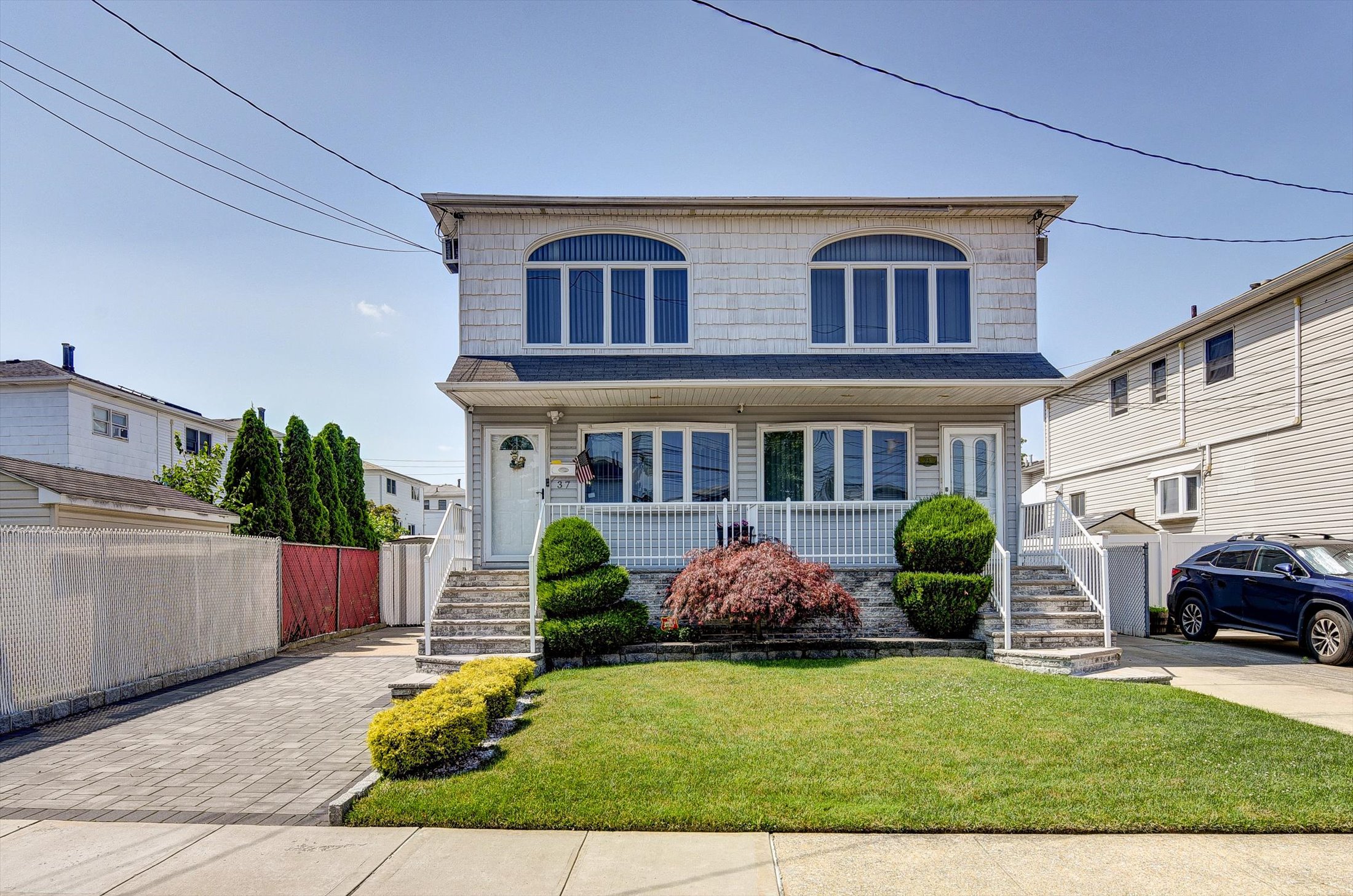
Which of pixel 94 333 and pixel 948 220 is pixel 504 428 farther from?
pixel 94 333

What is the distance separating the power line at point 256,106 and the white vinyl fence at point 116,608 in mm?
5804

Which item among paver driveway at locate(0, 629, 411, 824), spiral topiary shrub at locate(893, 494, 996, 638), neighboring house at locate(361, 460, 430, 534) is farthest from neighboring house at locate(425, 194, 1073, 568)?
neighboring house at locate(361, 460, 430, 534)

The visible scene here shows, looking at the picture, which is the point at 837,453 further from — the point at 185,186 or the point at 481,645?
the point at 185,186

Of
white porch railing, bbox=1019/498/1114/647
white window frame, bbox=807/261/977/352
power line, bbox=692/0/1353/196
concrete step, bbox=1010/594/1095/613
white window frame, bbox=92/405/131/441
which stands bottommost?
concrete step, bbox=1010/594/1095/613

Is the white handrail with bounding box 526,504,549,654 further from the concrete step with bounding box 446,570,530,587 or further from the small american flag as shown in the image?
the small american flag

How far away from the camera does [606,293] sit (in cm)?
1317

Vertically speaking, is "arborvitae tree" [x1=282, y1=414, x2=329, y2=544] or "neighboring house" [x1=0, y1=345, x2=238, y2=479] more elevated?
"neighboring house" [x1=0, y1=345, x2=238, y2=479]

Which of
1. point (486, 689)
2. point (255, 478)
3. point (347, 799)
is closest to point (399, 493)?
point (255, 478)

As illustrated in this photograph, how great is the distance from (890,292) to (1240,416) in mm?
9312

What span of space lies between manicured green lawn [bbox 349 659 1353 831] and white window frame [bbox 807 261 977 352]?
6.89 meters

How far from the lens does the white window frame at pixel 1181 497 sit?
58.1 feet

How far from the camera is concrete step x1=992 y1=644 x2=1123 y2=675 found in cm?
916

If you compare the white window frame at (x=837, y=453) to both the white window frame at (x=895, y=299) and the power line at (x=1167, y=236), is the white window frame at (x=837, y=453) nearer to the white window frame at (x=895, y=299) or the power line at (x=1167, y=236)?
the white window frame at (x=895, y=299)

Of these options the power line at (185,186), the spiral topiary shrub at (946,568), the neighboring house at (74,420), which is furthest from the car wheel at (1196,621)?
the neighboring house at (74,420)
